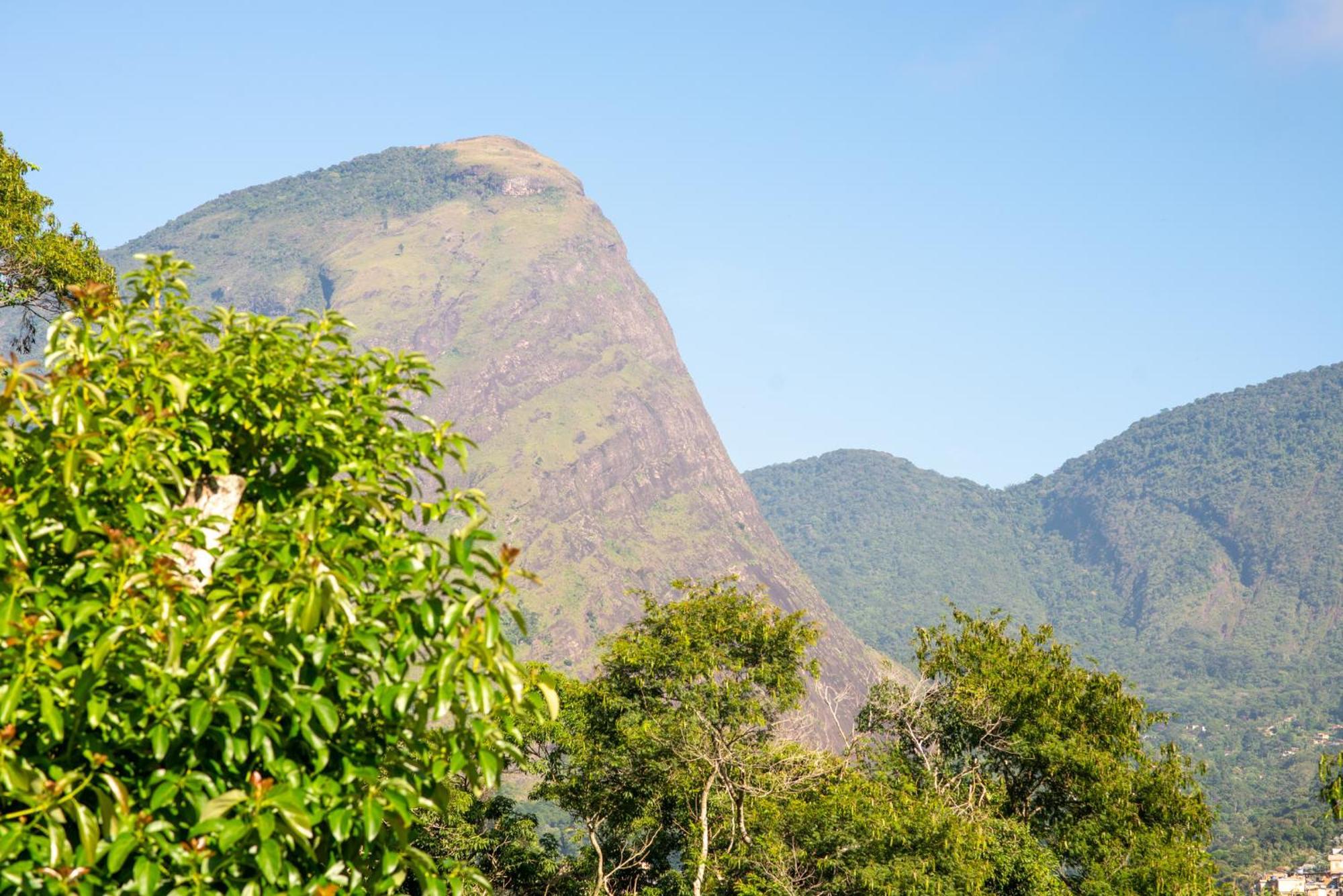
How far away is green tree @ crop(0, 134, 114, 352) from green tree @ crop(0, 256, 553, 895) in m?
17.7

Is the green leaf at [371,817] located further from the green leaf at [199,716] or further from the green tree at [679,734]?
the green tree at [679,734]

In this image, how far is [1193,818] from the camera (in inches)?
1137

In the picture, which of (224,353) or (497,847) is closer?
(224,353)

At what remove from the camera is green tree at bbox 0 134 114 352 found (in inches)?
856

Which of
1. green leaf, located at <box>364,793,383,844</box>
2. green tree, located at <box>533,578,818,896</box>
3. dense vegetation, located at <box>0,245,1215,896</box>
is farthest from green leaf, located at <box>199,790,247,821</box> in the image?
green tree, located at <box>533,578,818,896</box>

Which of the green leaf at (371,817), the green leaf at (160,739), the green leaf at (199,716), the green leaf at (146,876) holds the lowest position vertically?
the green leaf at (146,876)

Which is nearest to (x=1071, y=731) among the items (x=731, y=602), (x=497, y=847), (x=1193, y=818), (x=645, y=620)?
(x=1193, y=818)

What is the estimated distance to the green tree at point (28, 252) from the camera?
21750 mm

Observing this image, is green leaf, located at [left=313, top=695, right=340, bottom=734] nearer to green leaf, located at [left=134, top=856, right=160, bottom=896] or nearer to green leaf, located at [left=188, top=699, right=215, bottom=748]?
green leaf, located at [left=188, top=699, right=215, bottom=748]

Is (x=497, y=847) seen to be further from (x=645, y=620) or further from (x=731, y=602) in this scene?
(x=731, y=602)

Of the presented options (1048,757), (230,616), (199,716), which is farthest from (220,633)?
(1048,757)

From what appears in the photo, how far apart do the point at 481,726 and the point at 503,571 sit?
63 centimetres

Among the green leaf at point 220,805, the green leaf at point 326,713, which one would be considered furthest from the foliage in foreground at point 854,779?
the green leaf at point 220,805

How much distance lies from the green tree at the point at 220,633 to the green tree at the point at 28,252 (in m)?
17.7
